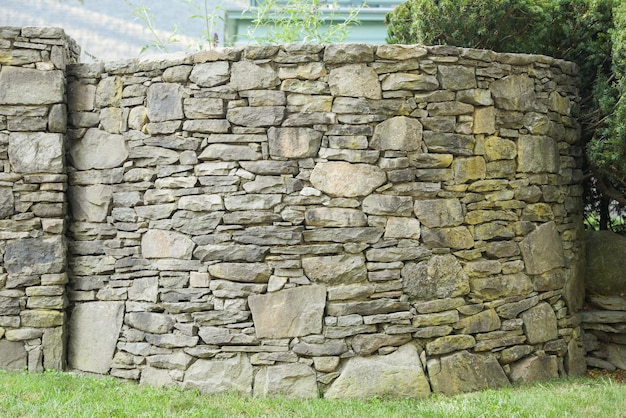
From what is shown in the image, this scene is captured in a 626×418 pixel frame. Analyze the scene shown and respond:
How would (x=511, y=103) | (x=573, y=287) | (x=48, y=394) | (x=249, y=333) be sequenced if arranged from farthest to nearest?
(x=573, y=287) → (x=511, y=103) → (x=249, y=333) → (x=48, y=394)

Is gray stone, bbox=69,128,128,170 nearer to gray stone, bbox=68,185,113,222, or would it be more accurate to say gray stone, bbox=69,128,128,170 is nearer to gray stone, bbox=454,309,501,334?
gray stone, bbox=68,185,113,222

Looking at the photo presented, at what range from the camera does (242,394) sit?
15.4 feet

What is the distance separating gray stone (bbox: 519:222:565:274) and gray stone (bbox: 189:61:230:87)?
2.62 m

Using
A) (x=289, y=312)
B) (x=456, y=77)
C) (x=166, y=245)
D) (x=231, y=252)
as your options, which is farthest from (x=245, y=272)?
(x=456, y=77)

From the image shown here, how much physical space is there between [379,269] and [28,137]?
281 centimetres

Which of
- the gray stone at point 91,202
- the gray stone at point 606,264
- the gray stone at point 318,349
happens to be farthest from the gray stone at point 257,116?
the gray stone at point 606,264

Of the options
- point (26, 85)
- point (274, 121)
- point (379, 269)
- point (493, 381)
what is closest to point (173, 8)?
point (26, 85)

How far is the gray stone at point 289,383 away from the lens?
466 cm

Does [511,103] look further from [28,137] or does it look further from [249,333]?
[28,137]

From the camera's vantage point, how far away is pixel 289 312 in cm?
472

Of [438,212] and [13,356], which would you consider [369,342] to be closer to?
[438,212]

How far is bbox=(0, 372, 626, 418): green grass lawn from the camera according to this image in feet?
13.6

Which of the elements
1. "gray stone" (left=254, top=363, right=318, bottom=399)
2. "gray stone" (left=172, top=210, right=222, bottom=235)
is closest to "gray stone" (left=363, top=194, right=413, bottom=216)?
"gray stone" (left=172, top=210, right=222, bottom=235)

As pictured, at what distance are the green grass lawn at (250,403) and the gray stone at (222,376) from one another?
0.25 feet
